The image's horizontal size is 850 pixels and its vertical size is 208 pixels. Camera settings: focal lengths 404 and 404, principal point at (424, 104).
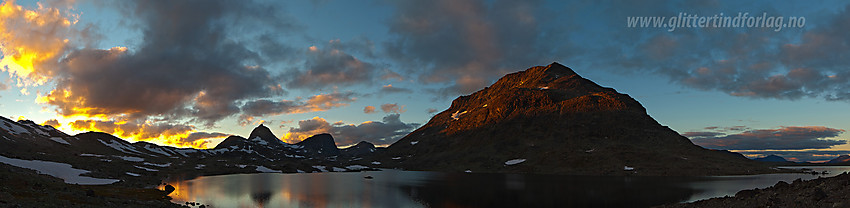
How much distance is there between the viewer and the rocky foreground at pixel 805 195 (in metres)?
35.8

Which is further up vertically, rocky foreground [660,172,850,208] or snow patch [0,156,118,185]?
rocky foreground [660,172,850,208]

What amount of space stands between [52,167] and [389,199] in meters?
126

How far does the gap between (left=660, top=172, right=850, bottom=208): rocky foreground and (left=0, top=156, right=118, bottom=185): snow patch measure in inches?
5888

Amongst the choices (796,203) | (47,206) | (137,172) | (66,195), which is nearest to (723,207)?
(796,203)

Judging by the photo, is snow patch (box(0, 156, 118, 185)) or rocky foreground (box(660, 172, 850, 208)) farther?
snow patch (box(0, 156, 118, 185))

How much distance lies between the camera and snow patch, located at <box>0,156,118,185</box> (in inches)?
4735

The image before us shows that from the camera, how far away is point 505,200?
83.4 m

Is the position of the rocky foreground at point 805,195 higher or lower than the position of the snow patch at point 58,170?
higher

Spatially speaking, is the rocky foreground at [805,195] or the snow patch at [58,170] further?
the snow patch at [58,170]

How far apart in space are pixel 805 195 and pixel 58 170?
596 ft

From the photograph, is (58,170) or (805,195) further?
(58,170)

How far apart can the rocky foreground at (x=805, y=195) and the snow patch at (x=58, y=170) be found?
5888 inches

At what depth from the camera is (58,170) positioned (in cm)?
13125

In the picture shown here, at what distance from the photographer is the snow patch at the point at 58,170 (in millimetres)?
120256
